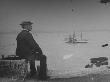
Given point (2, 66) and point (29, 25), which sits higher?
point (29, 25)

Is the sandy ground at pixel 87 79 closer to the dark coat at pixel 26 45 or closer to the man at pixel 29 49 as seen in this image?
the man at pixel 29 49

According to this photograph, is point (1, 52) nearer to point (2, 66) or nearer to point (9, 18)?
point (2, 66)

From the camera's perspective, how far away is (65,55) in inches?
310

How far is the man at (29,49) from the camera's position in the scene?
772cm

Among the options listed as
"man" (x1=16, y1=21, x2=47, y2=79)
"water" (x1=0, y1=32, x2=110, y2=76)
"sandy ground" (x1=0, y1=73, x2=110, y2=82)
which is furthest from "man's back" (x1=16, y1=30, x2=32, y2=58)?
"sandy ground" (x1=0, y1=73, x2=110, y2=82)

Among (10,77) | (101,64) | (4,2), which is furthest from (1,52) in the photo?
(101,64)

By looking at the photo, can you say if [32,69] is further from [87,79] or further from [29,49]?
[87,79]

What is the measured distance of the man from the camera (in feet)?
25.3

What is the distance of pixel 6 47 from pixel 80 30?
2034 mm

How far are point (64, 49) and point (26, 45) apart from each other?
40.5 inches

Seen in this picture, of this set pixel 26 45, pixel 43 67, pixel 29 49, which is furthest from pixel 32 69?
pixel 26 45

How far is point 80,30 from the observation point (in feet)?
25.8

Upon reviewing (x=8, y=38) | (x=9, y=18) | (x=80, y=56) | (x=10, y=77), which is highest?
(x=9, y=18)

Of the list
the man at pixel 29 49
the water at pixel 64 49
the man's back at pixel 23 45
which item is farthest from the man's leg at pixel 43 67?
the man's back at pixel 23 45
